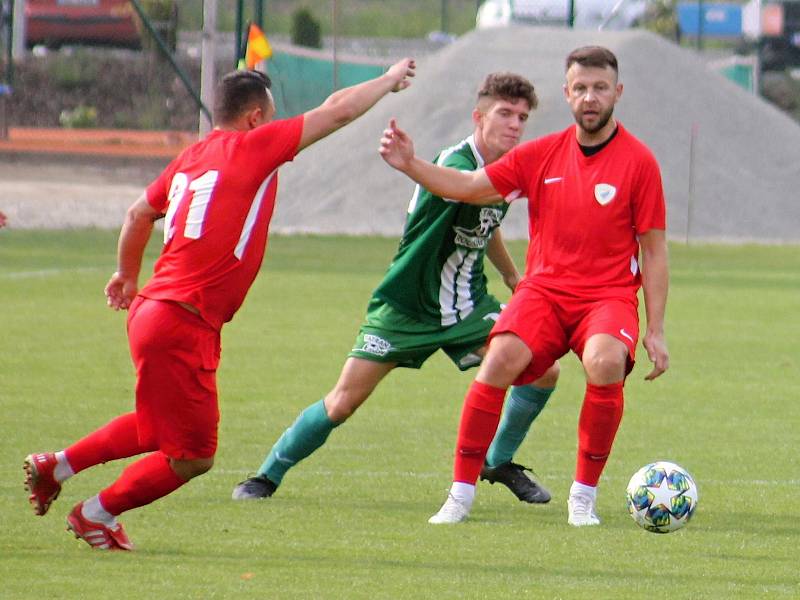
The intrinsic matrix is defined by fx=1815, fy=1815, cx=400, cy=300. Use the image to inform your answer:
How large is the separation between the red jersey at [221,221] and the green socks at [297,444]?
1.43 meters

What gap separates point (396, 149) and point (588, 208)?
0.86 meters

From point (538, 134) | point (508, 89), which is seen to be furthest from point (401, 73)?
point (538, 134)

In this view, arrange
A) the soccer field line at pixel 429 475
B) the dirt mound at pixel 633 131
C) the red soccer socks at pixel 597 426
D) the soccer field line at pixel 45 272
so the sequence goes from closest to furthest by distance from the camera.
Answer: the red soccer socks at pixel 597 426
the soccer field line at pixel 429 475
the soccer field line at pixel 45 272
the dirt mound at pixel 633 131

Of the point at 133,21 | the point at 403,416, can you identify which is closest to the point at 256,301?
the point at 403,416

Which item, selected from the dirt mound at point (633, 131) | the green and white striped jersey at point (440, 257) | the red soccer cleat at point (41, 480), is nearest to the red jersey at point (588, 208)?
the green and white striped jersey at point (440, 257)

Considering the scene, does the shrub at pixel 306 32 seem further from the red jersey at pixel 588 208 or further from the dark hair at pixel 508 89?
the red jersey at pixel 588 208

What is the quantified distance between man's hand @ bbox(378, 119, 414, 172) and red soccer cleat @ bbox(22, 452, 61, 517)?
185 centimetres

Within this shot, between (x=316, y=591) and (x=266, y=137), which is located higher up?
(x=266, y=137)

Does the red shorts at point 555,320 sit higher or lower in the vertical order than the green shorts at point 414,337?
higher

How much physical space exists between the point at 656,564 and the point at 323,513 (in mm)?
1679

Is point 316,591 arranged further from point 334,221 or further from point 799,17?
point 799,17

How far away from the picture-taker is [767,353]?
1448 cm

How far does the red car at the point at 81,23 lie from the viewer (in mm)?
41688

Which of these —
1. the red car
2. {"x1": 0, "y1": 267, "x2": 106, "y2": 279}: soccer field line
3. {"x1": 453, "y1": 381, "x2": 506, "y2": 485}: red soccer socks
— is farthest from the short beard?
the red car
